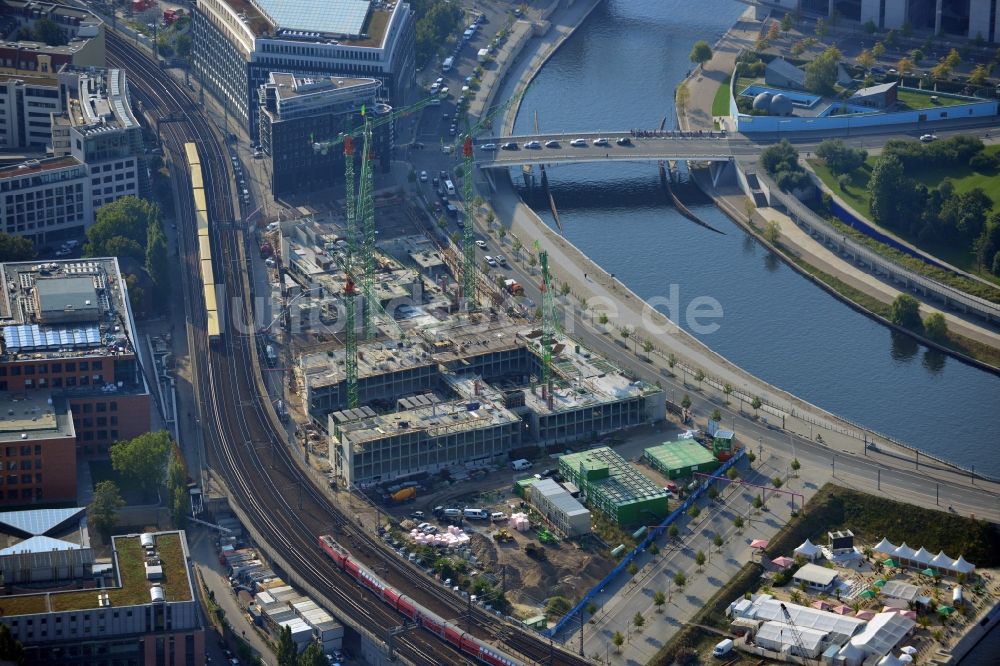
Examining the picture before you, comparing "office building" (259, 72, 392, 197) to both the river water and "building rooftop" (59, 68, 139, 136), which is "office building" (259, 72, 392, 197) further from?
the river water

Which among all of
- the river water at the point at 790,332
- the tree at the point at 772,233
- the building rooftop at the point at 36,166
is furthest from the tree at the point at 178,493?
the tree at the point at 772,233

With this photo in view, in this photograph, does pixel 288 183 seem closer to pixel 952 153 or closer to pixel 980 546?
pixel 952 153

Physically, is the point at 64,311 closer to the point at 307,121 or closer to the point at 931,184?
the point at 307,121

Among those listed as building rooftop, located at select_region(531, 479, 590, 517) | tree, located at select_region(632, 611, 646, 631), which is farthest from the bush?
tree, located at select_region(632, 611, 646, 631)

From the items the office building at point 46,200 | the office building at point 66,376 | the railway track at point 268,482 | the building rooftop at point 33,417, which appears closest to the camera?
the railway track at point 268,482

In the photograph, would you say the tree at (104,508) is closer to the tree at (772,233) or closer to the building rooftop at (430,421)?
the building rooftop at (430,421)

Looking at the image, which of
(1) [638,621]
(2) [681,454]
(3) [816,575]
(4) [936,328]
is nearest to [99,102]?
(2) [681,454]
